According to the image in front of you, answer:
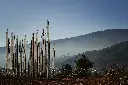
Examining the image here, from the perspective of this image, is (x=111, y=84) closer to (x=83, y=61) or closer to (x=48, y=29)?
(x=48, y=29)

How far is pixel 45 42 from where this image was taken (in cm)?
7362

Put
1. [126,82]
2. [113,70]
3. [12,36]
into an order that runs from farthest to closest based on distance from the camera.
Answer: [12,36]
[113,70]
[126,82]

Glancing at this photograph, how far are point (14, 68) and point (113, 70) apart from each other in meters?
48.4

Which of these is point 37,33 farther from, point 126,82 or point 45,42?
point 126,82

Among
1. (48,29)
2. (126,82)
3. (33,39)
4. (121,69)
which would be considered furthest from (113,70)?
(33,39)

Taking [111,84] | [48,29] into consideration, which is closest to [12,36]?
[48,29]

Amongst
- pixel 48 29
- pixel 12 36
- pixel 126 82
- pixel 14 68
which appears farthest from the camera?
pixel 12 36

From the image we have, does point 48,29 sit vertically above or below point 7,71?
above

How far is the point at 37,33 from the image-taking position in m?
78.3

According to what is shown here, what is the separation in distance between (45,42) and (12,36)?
40.4 feet

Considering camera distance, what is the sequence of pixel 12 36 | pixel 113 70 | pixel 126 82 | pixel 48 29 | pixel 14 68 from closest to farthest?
pixel 126 82 < pixel 113 70 < pixel 48 29 < pixel 14 68 < pixel 12 36

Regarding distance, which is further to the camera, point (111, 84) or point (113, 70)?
point (113, 70)

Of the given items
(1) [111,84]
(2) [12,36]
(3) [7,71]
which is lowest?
(3) [7,71]

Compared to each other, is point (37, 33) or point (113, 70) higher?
point (37, 33)
